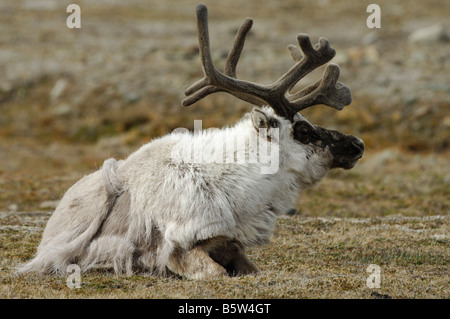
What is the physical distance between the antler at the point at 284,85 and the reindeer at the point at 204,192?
1cm

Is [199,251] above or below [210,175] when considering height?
below

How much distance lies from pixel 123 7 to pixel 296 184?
50.2 meters

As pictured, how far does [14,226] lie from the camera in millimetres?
11570

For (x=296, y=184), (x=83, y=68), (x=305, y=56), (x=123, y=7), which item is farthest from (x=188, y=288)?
(x=123, y=7)

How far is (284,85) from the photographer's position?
29.1 ft

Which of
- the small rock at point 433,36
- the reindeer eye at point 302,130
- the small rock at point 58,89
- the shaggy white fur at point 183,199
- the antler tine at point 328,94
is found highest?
the small rock at point 433,36

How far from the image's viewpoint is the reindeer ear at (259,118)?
8.48 metres

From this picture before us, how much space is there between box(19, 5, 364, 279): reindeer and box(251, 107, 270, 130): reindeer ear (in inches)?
0.5

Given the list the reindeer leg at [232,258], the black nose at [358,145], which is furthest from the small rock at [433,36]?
the reindeer leg at [232,258]

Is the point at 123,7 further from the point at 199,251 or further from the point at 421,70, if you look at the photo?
the point at 199,251

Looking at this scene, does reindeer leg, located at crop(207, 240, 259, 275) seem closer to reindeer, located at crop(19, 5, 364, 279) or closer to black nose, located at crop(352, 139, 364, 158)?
reindeer, located at crop(19, 5, 364, 279)

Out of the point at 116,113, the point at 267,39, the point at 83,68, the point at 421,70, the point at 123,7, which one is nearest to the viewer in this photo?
the point at 116,113

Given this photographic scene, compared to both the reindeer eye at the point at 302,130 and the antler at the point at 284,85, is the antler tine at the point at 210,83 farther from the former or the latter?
the reindeer eye at the point at 302,130
